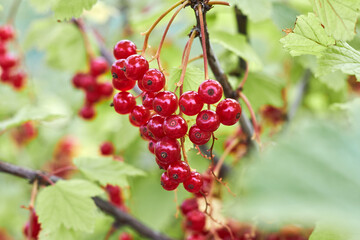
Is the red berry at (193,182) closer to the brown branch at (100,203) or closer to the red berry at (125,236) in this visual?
the brown branch at (100,203)

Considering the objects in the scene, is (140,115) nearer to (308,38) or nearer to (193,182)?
(193,182)

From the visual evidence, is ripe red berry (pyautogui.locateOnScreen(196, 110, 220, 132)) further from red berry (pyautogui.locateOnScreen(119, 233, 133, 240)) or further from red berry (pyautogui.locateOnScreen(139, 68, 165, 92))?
red berry (pyautogui.locateOnScreen(119, 233, 133, 240))

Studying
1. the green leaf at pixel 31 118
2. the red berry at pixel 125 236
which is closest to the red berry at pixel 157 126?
the green leaf at pixel 31 118

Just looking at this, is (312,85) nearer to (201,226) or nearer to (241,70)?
(241,70)

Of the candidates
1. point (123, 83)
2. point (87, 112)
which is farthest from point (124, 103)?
point (87, 112)

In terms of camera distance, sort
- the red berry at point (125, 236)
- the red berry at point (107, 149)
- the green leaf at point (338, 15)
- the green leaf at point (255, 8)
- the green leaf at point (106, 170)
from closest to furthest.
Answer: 1. the green leaf at point (338, 15)
2. the green leaf at point (255, 8)
3. the green leaf at point (106, 170)
4. the red berry at point (125, 236)
5. the red berry at point (107, 149)

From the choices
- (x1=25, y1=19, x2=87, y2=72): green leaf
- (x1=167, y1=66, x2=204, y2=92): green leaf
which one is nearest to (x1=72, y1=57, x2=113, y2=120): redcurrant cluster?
(x1=25, y1=19, x2=87, y2=72): green leaf
